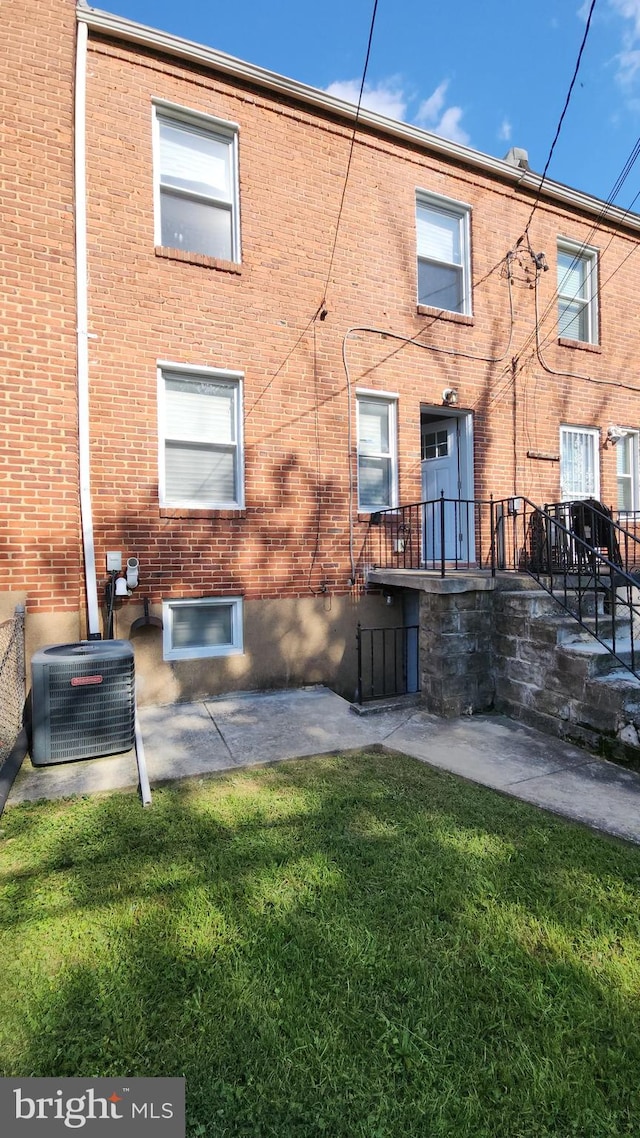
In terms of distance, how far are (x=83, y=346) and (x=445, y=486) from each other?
201 inches

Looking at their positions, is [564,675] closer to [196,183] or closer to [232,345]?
[232,345]

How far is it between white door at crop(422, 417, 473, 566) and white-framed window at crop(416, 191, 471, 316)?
1.72 m

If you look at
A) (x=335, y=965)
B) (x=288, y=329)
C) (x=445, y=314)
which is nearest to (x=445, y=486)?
(x=445, y=314)

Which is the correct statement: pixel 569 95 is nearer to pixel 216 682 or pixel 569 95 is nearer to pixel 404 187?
pixel 404 187

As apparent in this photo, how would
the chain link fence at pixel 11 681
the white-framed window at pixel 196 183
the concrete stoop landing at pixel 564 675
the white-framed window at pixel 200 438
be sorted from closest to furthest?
1. the chain link fence at pixel 11 681
2. the concrete stoop landing at pixel 564 675
3. the white-framed window at pixel 200 438
4. the white-framed window at pixel 196 183

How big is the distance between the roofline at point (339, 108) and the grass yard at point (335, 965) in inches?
293

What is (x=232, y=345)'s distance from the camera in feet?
19.3

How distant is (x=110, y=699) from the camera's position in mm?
4105

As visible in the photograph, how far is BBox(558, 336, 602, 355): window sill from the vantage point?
8.25 m

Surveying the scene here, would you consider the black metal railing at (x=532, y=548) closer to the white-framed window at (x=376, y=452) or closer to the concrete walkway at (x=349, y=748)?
the white-framed window at (x=376, y=452)

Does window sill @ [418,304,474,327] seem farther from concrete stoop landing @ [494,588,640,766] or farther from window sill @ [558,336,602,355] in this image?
concrete stoop landing @ [494,588,640,766]

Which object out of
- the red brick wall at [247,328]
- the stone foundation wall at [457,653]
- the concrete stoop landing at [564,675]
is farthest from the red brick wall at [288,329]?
the concrete stoop landing at [564,675]

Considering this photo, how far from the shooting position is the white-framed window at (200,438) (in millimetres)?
5695

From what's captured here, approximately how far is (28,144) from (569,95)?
17.5 ft
